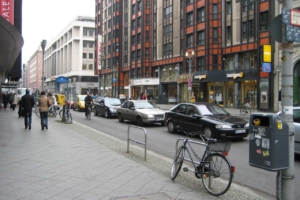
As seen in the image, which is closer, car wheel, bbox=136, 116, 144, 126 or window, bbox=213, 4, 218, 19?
car wheel, bbox=136, 116, 144, 126

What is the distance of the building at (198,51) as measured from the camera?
3281cm

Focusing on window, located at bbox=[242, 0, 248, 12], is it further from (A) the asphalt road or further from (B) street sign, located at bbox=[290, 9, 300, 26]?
(B) street sign, located at bbox=[290, 9, 300, 26]

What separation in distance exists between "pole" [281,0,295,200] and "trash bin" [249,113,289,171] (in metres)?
0.15

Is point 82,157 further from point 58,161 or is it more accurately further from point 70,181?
point 70,181

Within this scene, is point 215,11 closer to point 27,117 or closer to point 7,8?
point 7,8

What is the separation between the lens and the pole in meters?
4.41

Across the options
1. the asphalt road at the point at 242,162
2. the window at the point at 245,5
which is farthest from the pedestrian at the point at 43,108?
the window at the point at 245,5

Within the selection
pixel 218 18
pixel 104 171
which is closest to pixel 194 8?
pixel 218 18

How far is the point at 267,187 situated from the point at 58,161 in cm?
474

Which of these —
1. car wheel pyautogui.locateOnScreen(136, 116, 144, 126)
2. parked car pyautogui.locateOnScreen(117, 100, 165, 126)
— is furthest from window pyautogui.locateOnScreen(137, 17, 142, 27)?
car wheel pyautogui.locateOnScreen(136, 116, 144, 126)

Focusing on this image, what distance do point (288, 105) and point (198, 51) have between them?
37270 mm

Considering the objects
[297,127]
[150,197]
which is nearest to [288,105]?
[150,197]

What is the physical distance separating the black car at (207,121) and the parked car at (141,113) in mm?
2301

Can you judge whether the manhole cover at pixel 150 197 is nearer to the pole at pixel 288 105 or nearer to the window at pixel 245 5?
the pole at pixel 288 105
